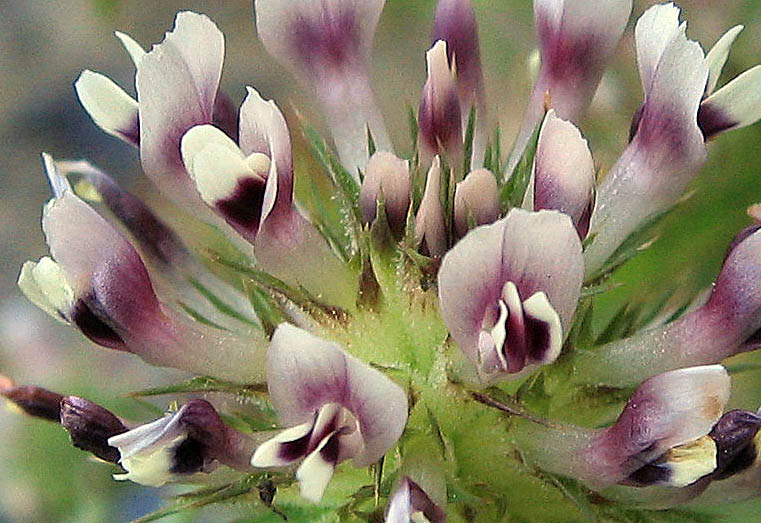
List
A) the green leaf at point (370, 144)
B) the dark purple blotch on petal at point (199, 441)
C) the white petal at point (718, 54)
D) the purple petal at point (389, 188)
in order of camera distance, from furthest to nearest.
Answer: the green leaf at point (370, 144), the white petal at point (718, 54), the purple petal at point (389, 188), the dark purple blotch on petal at point (199, 441)

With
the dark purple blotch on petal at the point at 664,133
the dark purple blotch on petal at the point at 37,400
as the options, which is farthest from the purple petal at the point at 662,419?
the dark purple blotch on petal at the point at 37,400

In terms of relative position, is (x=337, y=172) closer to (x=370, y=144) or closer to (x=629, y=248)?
(x=370, y=144)

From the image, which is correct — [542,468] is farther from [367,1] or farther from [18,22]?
[18,22]

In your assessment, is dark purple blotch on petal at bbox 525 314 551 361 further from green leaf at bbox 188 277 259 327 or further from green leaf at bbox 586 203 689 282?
green leaf at bbox 188 277 259 327

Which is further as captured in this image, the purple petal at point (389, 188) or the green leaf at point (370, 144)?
the green leaf at point (370, 144)

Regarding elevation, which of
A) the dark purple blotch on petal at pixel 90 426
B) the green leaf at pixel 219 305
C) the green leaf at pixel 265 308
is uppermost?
the green leaf at pixel 219 305

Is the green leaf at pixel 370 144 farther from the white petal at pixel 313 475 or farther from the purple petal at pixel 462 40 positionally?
the white petal at pixel 313 475

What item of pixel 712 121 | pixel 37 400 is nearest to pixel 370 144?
pixel 712 121

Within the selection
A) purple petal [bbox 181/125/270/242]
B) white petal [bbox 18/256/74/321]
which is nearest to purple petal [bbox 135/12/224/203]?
purple petal [bbox 181/125/270/242]
